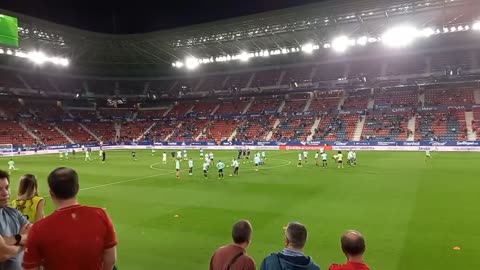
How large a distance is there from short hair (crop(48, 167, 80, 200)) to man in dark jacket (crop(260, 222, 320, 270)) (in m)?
2.58

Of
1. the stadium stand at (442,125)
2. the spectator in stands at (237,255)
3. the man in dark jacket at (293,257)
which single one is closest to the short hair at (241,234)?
the spectator in stands at (237,255)

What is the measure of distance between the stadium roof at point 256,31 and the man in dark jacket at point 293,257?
139 ft

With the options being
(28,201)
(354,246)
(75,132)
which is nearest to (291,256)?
(354,246)

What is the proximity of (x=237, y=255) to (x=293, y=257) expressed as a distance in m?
0.73

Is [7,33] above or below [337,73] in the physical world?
below

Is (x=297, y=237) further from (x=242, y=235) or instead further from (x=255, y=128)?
(x=255, y=128)

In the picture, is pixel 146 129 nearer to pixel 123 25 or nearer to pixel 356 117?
pixel 123 25

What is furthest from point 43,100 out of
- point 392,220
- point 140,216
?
point 392,220

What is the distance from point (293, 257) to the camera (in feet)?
15.5

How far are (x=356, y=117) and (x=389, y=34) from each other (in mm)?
17435

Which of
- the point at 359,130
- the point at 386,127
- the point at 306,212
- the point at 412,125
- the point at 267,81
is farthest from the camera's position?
the point at 267,81

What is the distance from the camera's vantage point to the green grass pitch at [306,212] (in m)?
10.9

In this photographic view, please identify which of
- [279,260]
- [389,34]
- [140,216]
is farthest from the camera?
[389,34]

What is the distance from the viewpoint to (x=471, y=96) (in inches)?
2320
